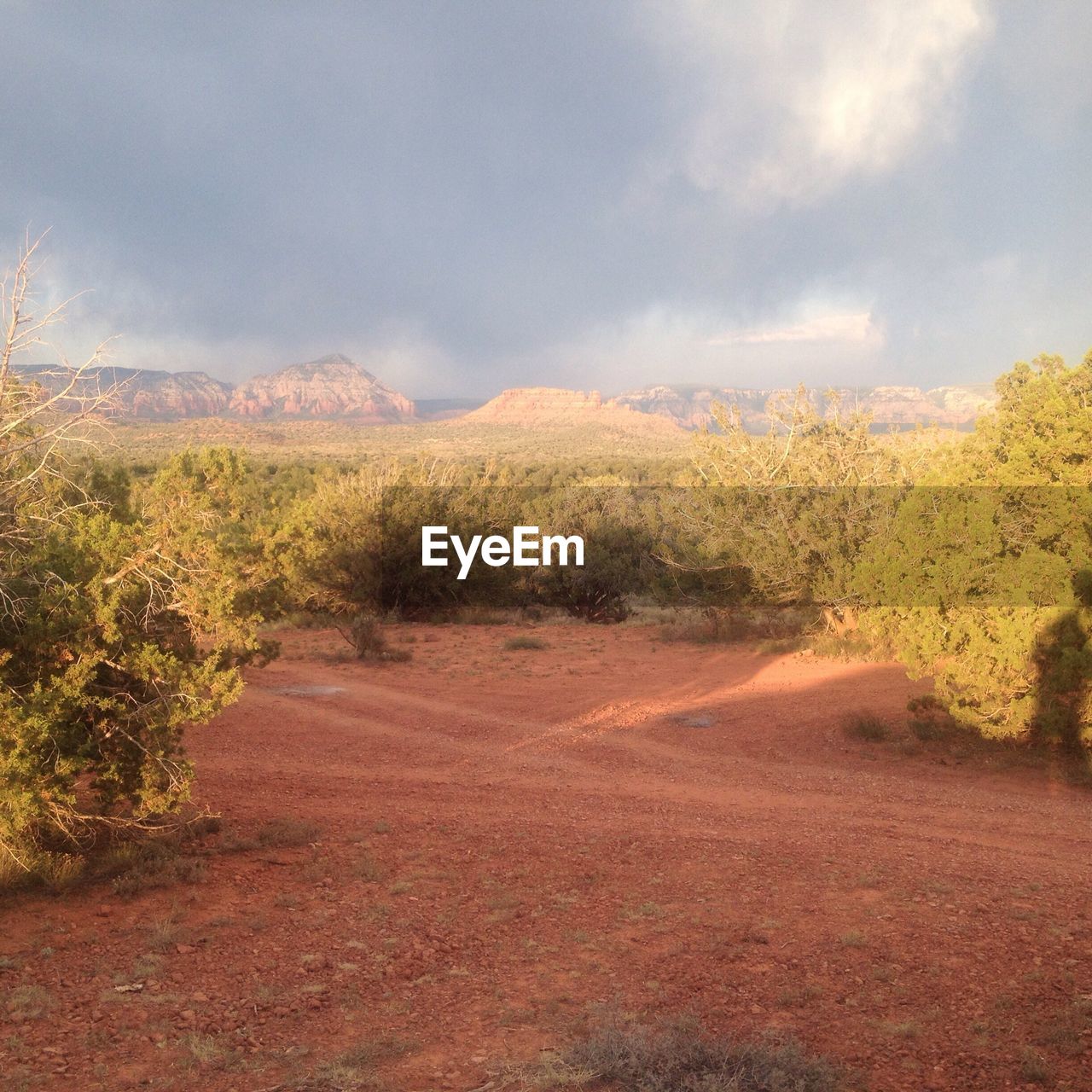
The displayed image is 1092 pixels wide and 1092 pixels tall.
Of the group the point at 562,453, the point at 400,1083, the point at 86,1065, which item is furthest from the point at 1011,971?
the point at 562,453

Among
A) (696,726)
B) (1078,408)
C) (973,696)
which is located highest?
(1078,408)

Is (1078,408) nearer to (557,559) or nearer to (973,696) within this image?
(973,696)

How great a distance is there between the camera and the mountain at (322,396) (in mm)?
160750

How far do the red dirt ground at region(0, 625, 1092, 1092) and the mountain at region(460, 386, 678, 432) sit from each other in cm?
12329

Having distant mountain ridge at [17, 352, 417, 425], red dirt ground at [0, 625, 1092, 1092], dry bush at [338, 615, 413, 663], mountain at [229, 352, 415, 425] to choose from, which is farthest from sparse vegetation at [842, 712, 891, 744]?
mountain at [229, 352, 415, 425]

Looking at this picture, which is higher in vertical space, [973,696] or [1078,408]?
[1078,408]

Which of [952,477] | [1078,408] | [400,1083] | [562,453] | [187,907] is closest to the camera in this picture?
[400,1083]

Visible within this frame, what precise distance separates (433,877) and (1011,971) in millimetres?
4099

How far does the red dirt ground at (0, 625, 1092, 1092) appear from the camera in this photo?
451cm

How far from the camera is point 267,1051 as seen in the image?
447 centimetres

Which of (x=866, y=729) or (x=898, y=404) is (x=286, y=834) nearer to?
(x=866, y=729)

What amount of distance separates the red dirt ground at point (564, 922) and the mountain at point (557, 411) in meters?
123

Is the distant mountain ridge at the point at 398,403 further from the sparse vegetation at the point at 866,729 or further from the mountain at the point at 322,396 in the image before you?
the sparse vegetation at the point at 866,729

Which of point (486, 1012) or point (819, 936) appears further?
point (819, 936)
